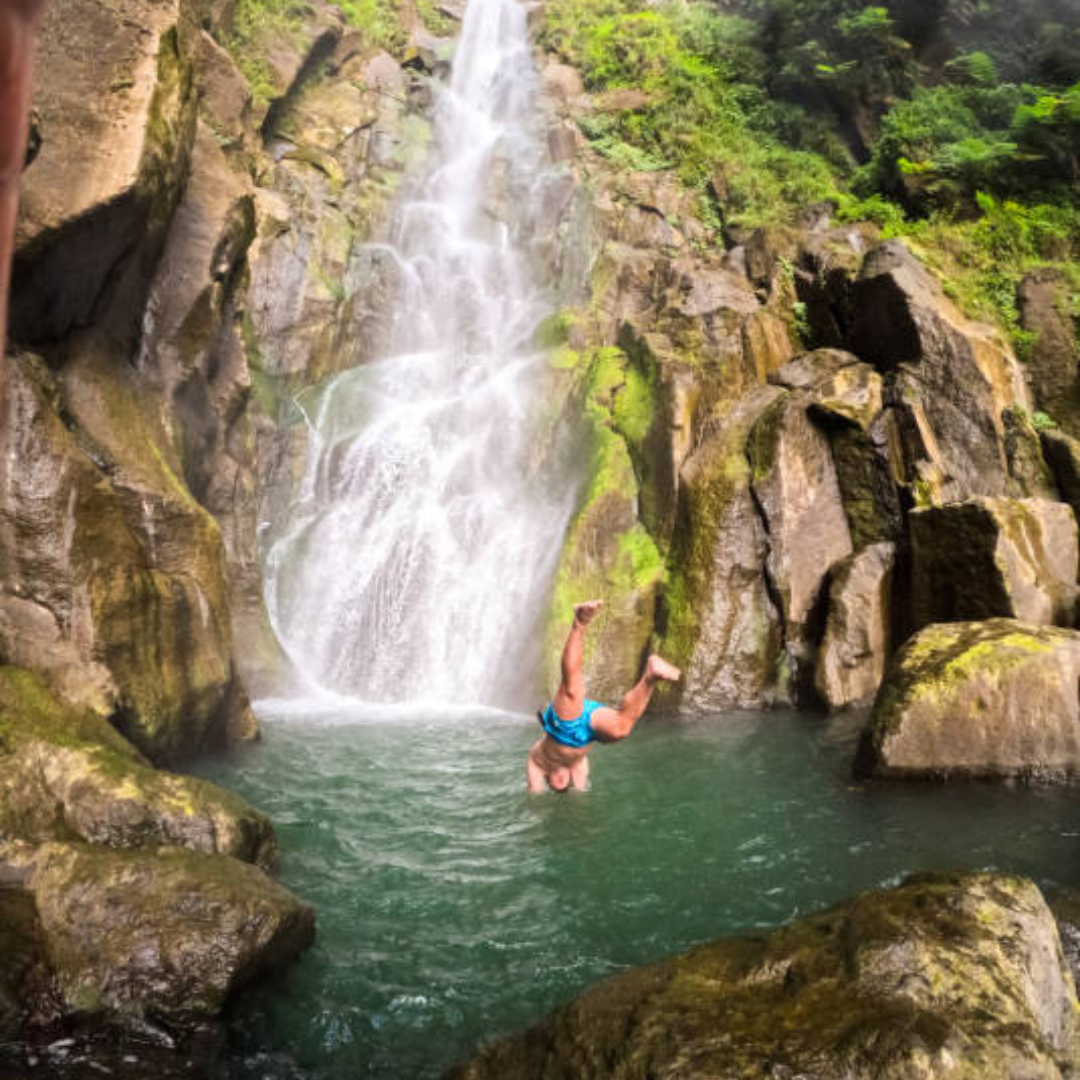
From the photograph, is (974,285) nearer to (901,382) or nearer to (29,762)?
(901,382)

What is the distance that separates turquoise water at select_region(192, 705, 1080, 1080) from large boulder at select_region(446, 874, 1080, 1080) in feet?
3.43

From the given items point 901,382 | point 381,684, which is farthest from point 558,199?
point 381,684

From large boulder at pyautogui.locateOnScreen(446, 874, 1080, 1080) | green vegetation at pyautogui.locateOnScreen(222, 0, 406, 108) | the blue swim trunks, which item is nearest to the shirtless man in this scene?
the blue swim trunks

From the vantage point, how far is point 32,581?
7004 millimetres

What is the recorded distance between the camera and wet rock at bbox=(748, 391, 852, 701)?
1160 cm

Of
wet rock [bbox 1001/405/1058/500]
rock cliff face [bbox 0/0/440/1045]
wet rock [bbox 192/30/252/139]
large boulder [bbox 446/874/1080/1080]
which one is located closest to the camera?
large boulder [bbox 446/874/1080/1080]

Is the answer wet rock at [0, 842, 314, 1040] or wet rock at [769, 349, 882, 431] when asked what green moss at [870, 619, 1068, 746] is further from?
wet rock at [0, 842, 314, 1040]

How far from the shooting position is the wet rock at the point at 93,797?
4957 mm

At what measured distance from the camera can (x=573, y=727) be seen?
6902mm

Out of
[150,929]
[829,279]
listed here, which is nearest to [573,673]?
[150,929]

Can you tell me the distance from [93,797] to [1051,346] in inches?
600

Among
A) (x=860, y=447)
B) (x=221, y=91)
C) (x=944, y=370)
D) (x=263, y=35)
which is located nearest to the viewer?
(x=860, y=447)

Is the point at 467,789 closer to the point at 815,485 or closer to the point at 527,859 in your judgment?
the point at 527,859

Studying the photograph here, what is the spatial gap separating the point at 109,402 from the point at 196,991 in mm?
6590
